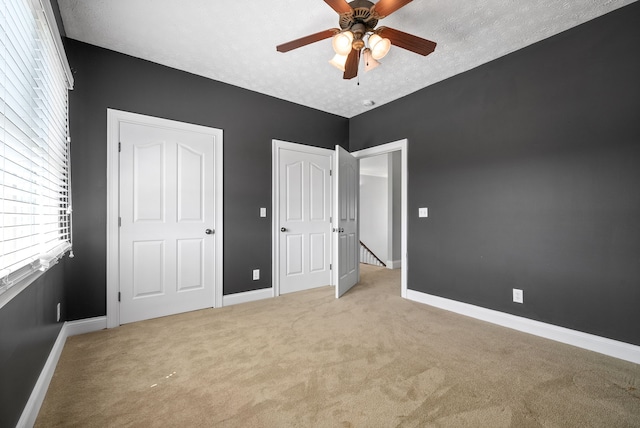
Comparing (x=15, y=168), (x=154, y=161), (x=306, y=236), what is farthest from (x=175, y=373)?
(x=306, y=236)

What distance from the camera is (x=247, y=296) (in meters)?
3.42

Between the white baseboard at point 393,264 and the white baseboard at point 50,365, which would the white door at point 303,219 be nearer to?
the white baseboard at point 50,365

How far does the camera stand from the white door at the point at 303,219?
12.3 feet

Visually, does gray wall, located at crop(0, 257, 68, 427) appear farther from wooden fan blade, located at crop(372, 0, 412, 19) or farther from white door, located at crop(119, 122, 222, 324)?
wooden fan blade, located at crop(372, 0, 412, 19)

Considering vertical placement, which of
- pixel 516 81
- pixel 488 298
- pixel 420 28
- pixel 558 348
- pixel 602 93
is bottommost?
pixel 558 348

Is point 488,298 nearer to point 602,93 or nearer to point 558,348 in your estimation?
point 558,348

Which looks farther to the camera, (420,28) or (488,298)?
(488,298)

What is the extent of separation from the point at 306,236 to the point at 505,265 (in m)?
2.40

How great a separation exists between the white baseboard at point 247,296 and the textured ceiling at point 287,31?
2.57 meters

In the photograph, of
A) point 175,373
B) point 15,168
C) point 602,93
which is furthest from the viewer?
point 602,93

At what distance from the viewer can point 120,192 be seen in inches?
106

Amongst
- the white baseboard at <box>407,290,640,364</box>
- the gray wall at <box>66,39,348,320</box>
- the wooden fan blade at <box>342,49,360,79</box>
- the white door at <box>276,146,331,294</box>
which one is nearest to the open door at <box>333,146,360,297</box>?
the white door at <box>276,146,331,294</box>

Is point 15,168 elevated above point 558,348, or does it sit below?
above

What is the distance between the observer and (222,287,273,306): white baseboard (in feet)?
10.8
